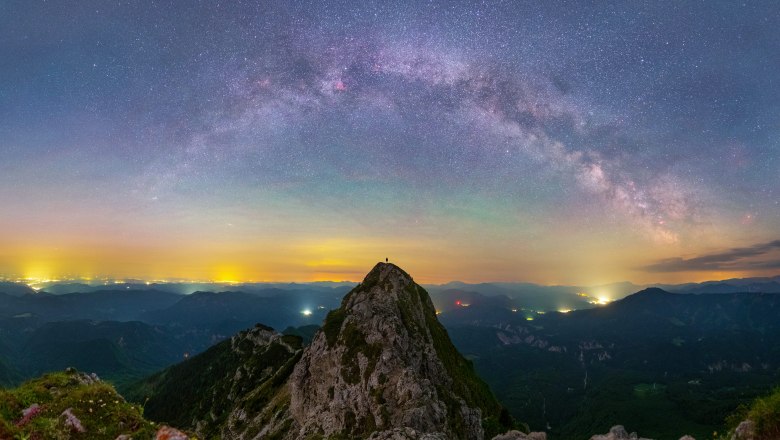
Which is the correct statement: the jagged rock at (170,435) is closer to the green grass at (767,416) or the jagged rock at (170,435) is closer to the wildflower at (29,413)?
the wildflower at (29,413)

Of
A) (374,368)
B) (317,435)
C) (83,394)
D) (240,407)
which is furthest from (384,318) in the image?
(83,394)

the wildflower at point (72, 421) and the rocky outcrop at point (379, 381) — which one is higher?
the wildflower at point (72, 421)

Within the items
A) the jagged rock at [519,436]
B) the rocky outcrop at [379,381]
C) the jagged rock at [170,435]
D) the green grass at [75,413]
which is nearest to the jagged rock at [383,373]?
the rocky outcrop at [379,381]

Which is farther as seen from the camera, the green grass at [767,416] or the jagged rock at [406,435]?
the jagged rock at [406,435]

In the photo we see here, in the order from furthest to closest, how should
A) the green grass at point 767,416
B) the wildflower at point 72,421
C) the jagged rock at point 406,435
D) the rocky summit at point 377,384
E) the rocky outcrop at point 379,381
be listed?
the rocky summit at point 377,384 < the rocky outcrop at point 379,381 < the jagged rock at point 406,435 < the wildflower at point 72,421 < the green grass at point 767,416

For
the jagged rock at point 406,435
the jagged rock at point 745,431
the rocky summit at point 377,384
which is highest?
the jagged rock at point 745,431

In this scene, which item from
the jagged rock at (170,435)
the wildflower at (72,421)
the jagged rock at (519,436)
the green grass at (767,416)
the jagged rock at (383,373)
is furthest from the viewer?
the jagged rock at (383,373)

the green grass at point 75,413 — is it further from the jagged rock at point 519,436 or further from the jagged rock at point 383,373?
the jagged rock at point 383,373

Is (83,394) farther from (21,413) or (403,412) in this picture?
(403,412)

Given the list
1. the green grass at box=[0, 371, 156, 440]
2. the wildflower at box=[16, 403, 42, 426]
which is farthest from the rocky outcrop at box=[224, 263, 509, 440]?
the wildflower at box=[16, 403, 42, 426]
